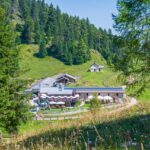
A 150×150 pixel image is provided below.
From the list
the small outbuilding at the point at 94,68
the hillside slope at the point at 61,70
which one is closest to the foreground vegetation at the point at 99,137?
the hillside slope at the point at 61,70

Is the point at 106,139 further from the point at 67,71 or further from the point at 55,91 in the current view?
the point at 67,71

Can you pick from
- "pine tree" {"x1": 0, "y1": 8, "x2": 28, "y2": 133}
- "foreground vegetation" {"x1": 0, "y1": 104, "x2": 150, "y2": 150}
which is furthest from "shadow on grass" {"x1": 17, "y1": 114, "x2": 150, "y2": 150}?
"pine tree" {"x1": 0, "y1": 8, "x2": 28, "y2": 133}

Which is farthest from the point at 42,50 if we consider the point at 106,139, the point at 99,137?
the point at 99,137

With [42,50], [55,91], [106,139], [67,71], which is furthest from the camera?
[42,50]

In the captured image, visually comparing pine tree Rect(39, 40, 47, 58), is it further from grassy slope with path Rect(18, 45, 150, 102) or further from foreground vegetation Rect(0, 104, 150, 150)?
foreground vegetation Rect(0, 104, 150, 150)

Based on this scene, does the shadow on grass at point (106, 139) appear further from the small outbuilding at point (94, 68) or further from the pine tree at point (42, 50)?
the pine tree at point (42, 50)

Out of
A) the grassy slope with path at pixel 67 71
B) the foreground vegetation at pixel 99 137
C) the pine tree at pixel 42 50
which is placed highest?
the pine tree at pixel 42 50

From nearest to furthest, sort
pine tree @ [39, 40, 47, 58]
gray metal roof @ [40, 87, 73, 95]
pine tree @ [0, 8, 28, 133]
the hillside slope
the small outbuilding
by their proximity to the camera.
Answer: pine tree @ [0, 8, 28, 133] < gray metal roof @ [40, 87, 73, 95] < the hillside slope < the small outbuilding < pine tree @ [39, 40, 47, 58]

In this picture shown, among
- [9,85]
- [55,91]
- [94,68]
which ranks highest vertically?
[94,68]

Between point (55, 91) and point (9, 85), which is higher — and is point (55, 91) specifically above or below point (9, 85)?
below

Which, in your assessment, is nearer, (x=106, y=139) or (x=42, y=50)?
(x=106, y=139)

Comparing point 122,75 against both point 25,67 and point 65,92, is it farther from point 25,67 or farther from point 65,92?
point 65,92

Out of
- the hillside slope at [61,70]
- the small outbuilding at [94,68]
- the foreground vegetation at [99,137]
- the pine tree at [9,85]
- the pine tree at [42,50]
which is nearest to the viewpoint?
the foreground vegetation at [99,137]

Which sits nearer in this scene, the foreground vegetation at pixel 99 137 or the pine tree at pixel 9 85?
the foreground vegetation at pixel 99 137
